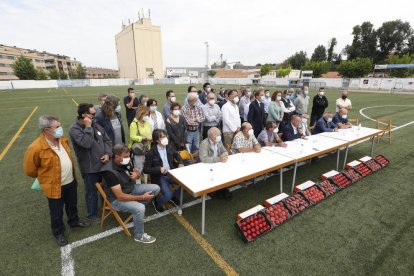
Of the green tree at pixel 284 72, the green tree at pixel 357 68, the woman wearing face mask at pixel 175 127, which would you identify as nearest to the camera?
the woman wearing face mask at pixel 175 127

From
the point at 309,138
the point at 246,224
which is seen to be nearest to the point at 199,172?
the point at 246,224

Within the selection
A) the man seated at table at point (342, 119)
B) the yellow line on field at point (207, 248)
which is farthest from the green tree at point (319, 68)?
the yellow line on field at point (207, 248)

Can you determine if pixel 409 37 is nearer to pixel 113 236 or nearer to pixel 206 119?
pixel 206 119

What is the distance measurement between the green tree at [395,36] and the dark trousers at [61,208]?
250 ft

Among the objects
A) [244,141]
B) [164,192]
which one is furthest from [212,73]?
[164,192]

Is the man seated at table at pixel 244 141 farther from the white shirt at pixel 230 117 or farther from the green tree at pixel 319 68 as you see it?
the green tree at pixel 319 68

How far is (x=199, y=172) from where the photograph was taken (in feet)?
12.9

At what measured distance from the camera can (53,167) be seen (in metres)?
3.13

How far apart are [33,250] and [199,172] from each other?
2816 mm

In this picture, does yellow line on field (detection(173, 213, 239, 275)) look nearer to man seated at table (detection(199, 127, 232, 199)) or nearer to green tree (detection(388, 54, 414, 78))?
man seated at table (detection(199, 127, 232, 199))

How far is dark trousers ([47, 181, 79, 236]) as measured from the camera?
10.8 feet

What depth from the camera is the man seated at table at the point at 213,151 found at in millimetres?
4367

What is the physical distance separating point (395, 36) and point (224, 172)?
75.2m

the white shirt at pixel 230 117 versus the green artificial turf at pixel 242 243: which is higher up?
the white shirt at pixel 230 117
